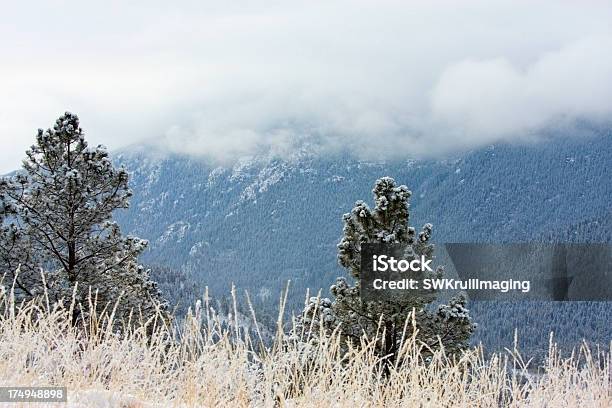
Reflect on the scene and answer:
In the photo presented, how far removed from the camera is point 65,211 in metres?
17.2

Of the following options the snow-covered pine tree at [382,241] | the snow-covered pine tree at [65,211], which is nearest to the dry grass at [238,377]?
the snow-covered pine tree at [65,211]

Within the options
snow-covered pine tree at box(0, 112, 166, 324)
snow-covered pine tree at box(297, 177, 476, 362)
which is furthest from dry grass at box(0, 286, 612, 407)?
snow-covered pine tree at box(297, 177, 476, 362)

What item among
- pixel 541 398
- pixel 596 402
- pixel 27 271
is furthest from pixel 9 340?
pixel 27 271

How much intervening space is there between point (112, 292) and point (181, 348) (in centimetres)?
1310

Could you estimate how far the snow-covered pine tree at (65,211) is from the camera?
16.8 m

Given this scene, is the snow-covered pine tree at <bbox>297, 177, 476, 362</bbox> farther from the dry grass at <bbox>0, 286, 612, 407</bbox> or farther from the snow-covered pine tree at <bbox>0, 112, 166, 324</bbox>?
the dry grass at <bbox>0, 286, 612, 407</bbox>

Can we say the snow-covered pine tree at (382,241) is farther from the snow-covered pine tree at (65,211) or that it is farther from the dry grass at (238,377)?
the dry grass at (238,377)

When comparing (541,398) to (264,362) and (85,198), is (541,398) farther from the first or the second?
Answer: (85,198)

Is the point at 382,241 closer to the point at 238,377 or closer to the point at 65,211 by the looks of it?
the point at 65,211

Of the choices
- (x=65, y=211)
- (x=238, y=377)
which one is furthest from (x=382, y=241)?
(x=238, y=377)

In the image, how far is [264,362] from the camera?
4520 millimetres

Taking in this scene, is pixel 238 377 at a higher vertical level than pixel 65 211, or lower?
lower

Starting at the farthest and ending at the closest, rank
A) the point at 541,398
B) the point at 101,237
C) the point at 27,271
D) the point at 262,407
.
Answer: the point at 101,237 < the point at 27,271 < the point at 541,398 < the point at 262,407

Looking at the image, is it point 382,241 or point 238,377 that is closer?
point 238,377
